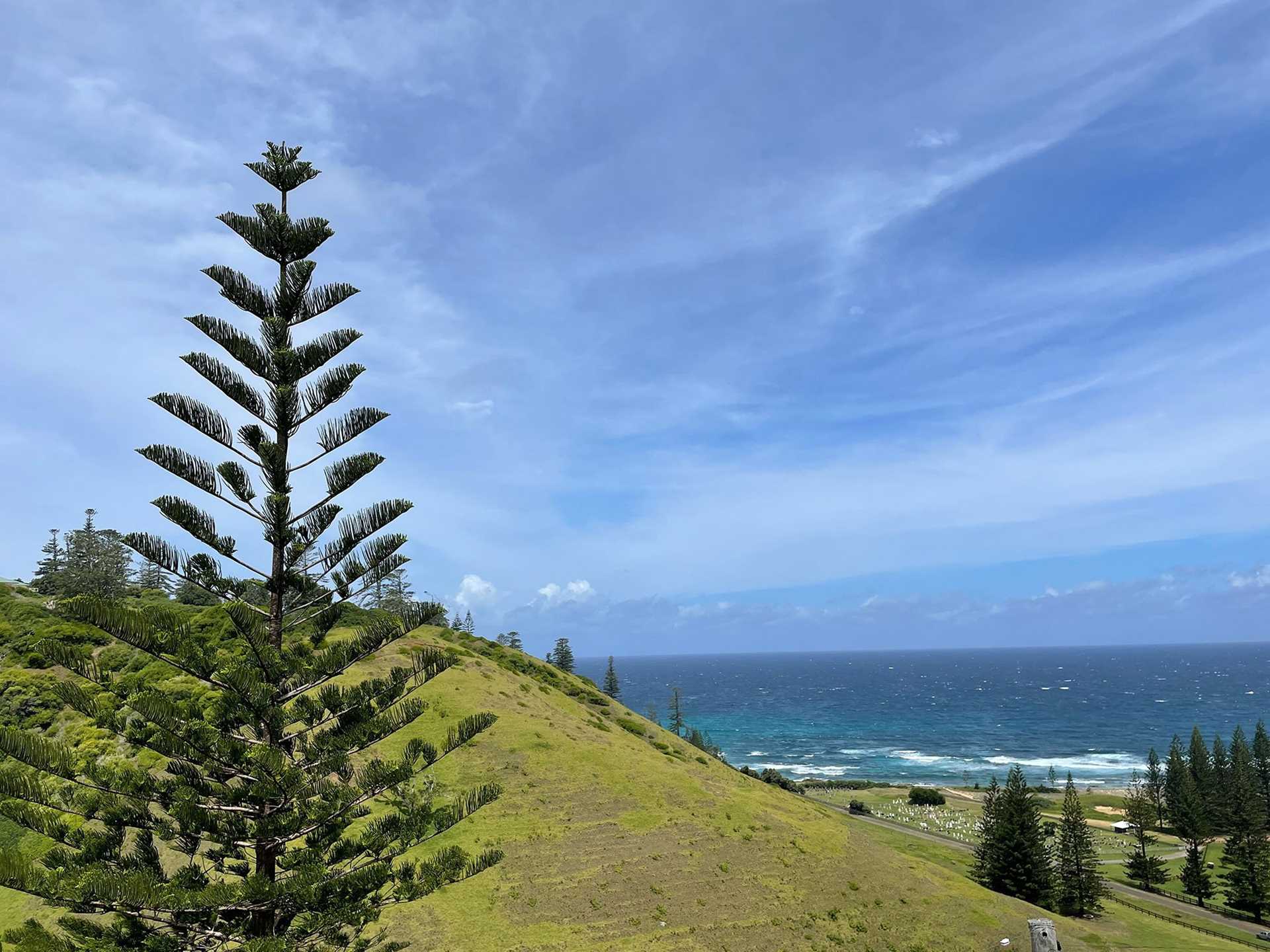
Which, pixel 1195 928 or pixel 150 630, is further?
pixel 1195 928

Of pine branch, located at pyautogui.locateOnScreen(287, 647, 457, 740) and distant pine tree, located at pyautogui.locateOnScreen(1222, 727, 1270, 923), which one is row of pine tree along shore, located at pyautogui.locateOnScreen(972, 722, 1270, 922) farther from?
pine branch, located at pyautogui.locateOnScreen(287, 647, 457, 740)

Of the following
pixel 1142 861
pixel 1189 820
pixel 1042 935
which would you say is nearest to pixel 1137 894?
pixel 1142 861

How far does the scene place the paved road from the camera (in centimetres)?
4462

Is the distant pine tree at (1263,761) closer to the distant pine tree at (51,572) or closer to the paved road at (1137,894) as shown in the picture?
the paved road at (1137,894)

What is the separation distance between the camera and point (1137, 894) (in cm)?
5081

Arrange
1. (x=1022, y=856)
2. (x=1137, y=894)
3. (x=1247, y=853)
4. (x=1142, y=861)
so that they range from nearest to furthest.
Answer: (x=1022, y=856) → (x=1247, y=853) → (x=1137, y=894) → (x=1142, y=861)

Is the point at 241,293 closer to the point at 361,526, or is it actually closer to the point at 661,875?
the point at 361,526

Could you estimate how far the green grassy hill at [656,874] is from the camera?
21.0 metres

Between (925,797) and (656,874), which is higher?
(656,874)

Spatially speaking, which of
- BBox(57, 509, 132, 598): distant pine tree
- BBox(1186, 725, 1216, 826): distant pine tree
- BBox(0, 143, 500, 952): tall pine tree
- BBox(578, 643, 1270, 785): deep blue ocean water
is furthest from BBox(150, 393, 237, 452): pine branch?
BBox(578, 643, 1270, 785): deep blue ocean water

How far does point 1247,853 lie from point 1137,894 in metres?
7.97

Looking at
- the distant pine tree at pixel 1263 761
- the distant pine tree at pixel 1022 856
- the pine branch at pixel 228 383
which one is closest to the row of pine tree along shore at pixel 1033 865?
the distant pine tree at pixel 1022 856

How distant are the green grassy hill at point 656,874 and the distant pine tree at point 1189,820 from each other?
720 inches

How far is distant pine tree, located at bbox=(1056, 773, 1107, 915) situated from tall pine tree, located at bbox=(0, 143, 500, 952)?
148 feet
